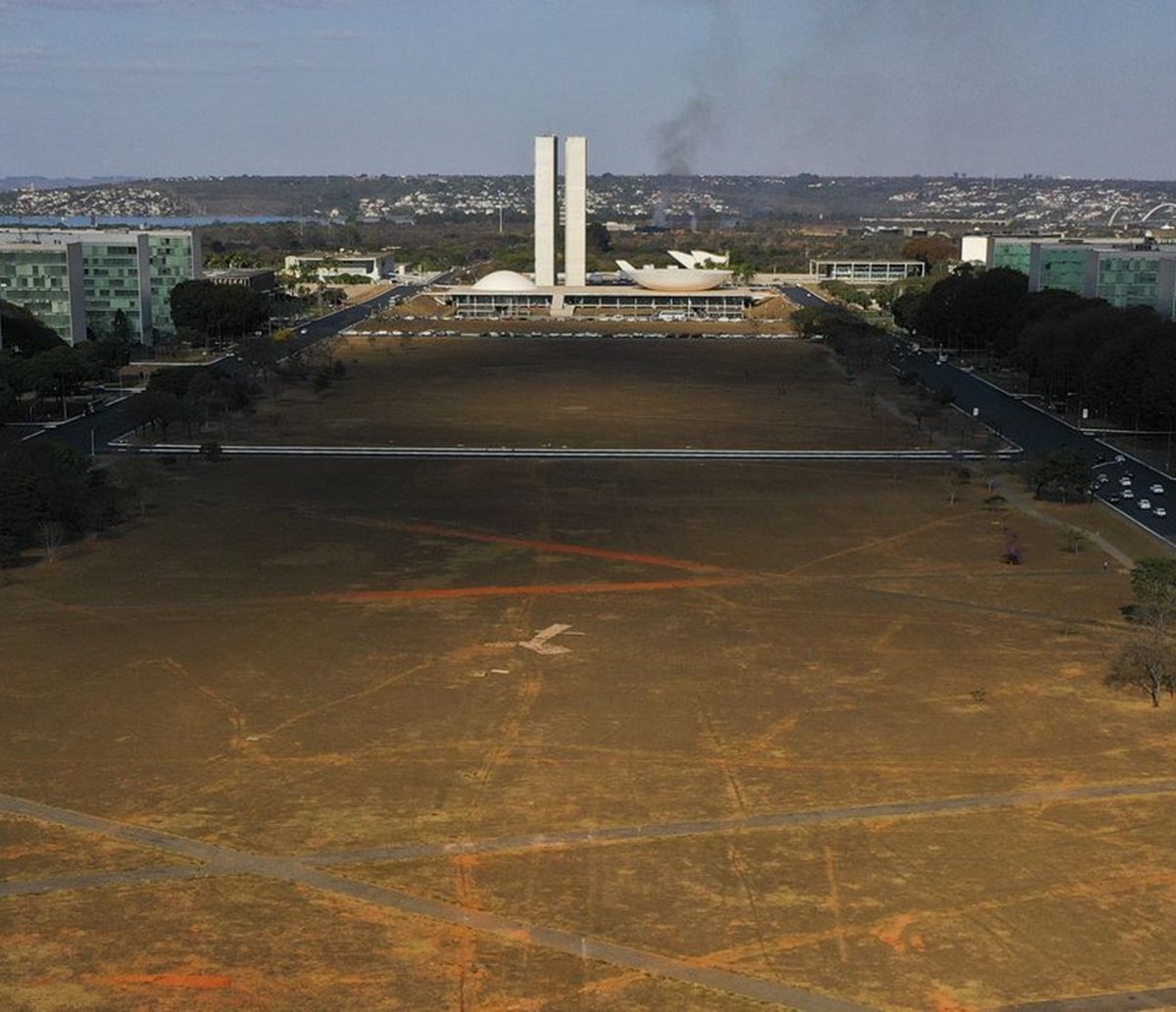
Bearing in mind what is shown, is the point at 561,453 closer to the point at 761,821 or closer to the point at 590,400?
the point at 590,400

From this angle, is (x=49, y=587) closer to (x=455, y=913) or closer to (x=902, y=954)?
(x=455, y=913)

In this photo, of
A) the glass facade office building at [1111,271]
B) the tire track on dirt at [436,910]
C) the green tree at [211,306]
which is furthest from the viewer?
the green tree at [211,306]

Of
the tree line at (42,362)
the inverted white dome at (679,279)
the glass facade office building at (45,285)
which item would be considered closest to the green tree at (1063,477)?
the tree line at (42,362)

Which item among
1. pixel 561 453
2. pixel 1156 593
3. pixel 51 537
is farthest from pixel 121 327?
pixel 1156 593

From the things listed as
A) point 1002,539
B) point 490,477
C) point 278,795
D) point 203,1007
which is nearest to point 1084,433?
point 1002,539

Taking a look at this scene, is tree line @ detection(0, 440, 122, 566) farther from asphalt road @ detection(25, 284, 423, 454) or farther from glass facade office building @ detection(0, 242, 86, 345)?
glass facade office building @ detection(0, 242, 86, 345)

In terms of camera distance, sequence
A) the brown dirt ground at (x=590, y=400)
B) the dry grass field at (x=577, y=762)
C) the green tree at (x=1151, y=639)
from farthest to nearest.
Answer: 1. the brown dirt ground at (x=590, y=400)
2. the green tree at (x=1151, y=639)
3. the dry grass field at (x=577, y=762)

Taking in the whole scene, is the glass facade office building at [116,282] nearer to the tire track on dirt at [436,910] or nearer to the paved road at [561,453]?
the paved road at [561,453]
